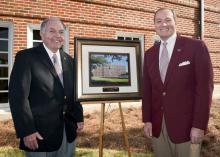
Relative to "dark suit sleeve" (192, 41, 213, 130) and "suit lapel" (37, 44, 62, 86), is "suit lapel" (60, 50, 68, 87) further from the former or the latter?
"dark suit sleeve" (192, 41, 213, 130)

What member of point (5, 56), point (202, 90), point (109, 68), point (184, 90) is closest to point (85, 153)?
point (109, 68)

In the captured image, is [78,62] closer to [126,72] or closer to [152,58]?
[126,72]

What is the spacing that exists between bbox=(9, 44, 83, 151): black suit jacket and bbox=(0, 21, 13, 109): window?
543 centimetres

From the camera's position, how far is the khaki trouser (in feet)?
11.6

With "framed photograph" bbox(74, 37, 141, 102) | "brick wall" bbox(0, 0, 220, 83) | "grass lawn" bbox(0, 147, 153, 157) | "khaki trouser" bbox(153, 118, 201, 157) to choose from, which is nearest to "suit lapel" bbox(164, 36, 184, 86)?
"khaki trouser" bbox(153, 118, 201, 157)

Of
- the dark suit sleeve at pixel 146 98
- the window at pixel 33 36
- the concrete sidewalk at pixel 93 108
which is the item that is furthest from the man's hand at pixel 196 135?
the window at pixel 33 36

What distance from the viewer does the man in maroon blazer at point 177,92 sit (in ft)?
11.3

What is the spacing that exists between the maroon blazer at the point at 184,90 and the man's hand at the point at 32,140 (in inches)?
47.4

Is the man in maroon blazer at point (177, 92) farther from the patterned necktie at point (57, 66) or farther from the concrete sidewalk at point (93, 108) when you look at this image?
the concrete sidewalk at point (93, 108)

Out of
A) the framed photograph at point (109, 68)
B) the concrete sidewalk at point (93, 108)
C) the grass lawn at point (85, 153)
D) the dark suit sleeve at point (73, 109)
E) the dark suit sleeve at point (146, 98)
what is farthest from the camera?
the concrete sidewalk at point (93, 108)

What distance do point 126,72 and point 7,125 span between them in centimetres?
412

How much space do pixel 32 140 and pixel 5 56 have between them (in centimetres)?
594

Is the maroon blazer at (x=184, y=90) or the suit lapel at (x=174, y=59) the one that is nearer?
the maroon blazer at (x=184, y=90)

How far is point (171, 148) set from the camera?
12.1 feet
